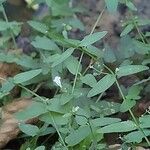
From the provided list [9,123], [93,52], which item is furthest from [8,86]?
[93,52]

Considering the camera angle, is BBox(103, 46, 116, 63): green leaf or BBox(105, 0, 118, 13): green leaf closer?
BBox(105, 0, 118, 13): green leaf

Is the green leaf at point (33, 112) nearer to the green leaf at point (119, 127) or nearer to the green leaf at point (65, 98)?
the green leaf at point (65, 98)

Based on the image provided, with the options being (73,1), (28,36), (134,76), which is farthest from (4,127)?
(73,1)

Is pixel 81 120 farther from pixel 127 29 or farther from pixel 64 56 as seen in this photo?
pixel 127 29

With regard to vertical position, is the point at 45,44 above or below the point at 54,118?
above

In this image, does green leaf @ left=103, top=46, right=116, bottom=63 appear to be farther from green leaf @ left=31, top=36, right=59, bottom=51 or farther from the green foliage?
green leaf @ left=31, top=36, right=59, bottom=51

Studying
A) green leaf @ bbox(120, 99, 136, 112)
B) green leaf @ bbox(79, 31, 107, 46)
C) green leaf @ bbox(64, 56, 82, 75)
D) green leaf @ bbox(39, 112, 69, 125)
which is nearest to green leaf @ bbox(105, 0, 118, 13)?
green leaf @ bbox(79, 31, 107, 46)

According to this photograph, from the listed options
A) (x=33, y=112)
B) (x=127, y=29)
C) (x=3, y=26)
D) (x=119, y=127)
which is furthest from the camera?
(x=3, y=26)
